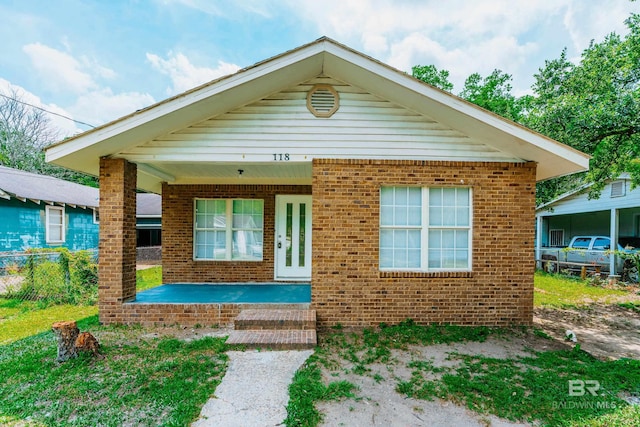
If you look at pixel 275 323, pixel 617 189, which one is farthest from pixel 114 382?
pixel 617 189

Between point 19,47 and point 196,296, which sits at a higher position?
point 19,47

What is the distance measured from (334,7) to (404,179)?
4.80m

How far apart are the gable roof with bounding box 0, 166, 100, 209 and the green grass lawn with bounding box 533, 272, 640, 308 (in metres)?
17.1

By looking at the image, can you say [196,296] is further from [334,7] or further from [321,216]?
[334,7]

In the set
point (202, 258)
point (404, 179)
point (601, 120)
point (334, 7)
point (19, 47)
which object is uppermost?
point (19, 47)

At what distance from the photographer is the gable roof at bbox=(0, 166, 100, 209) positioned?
12.7 meters

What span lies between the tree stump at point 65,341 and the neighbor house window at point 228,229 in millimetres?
4079

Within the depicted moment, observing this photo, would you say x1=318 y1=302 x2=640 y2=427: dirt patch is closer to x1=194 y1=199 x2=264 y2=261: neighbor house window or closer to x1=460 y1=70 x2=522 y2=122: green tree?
x1=194 y1=199 x2=264 y2=261: neighbor house window

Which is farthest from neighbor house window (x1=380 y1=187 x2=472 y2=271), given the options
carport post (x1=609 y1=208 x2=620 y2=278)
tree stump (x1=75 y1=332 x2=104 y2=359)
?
carport post (x1=609 y1=208 x2=620 y2=278)

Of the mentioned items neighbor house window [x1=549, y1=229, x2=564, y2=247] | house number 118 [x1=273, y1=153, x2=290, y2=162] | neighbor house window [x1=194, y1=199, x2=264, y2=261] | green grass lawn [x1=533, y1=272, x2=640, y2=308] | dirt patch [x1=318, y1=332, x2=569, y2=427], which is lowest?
green grass lawn [x1=533, y1=272, x2=640, y2=308]

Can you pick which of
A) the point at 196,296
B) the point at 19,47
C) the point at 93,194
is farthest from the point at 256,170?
the point at 93,194

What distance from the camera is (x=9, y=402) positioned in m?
3.09

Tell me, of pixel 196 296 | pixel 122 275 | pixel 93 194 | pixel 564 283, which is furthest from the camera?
pixel 93 194

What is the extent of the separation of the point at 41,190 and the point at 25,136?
19648 mm
